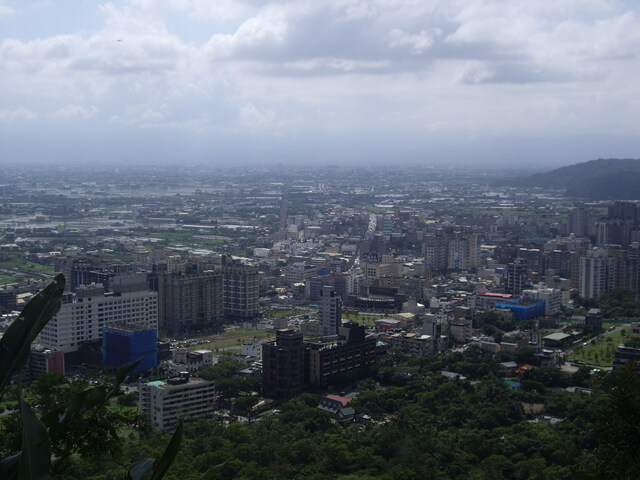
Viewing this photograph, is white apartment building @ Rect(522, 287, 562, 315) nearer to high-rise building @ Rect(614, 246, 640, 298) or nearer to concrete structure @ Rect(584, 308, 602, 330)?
concrete structure @ Rect(584, 308, 602, 330)

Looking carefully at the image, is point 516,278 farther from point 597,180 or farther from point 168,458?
point 597,180

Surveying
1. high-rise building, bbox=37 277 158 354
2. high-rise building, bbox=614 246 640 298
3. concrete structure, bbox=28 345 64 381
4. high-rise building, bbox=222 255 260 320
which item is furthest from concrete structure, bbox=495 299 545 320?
concrete structure, bbox=28 345 64 381

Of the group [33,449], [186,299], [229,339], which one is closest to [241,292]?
[186,299]

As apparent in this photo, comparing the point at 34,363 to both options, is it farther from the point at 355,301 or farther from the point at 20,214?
the point at 20,214

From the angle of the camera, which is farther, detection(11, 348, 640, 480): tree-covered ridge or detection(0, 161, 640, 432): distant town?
detection(0, 161, 640, 432): distant town

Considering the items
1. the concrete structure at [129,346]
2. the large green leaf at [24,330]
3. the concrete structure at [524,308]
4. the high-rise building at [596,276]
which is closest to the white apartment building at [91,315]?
the concrete structure at [129,346]

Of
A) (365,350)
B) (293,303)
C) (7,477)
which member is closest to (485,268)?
(293,303)

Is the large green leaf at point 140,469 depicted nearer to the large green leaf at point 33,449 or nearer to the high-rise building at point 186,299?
the large green leaf at point 33,449
